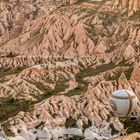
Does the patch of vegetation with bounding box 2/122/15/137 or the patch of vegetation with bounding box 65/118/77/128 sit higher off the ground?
the patch of vegetation with bounding box 2/122/15/137

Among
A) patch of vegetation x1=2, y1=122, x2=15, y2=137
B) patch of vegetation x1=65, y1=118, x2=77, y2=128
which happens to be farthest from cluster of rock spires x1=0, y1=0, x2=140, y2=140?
patch of vegetation x1=65, y1=118, x2=77, y2=128

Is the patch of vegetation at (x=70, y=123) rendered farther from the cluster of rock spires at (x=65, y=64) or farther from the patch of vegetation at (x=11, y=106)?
the patch of vegetation at (x=11, y=106)

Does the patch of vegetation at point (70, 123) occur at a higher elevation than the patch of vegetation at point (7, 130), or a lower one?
lower

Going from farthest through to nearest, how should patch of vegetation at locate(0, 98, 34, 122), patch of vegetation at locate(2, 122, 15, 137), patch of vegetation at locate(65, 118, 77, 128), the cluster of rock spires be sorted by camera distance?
1. patch of vegetation at locate(0, 98, 34, 122)
2. the cluster of rock spires
3. patch of vegetation at locate(65, 118, 77, 128)
4. patch of vegetation at locate(2, 122, 15, 137)

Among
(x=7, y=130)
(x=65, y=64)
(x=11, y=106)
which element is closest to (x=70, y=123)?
(x=7, y=130)

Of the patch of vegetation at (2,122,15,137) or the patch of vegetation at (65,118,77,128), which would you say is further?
the patch of vegetation at (65,118,77,128)

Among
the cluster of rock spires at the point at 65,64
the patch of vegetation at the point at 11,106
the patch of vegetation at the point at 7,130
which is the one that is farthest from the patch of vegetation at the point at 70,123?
the patch of vegetation at the point at 7,130

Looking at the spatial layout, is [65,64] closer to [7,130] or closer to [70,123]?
[70,123]

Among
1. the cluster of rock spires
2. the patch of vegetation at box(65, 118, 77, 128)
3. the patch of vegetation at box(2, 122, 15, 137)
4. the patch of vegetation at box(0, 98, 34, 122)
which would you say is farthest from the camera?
the patch of vegetation at box(0, 98, 34, 122)

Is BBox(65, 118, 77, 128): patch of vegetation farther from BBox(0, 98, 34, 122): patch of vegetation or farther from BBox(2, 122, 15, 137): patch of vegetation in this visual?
BBox(2, 122, 15, 137): patch of vegetation
